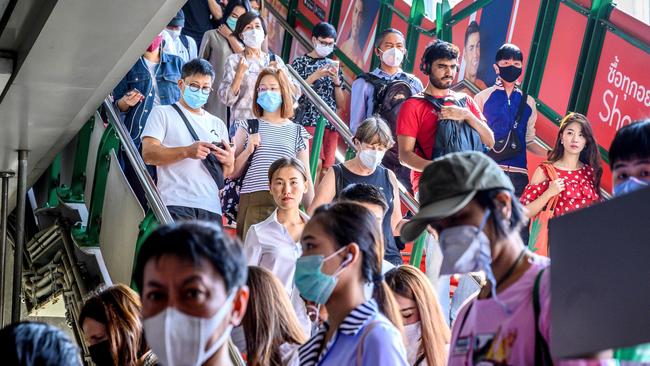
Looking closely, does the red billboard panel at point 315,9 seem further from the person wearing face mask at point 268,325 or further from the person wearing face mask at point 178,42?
the person wearing face mask at point 268,325

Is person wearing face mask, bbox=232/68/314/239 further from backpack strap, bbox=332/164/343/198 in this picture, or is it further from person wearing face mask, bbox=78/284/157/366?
person wearing face mask, bbox=78/284/157/366

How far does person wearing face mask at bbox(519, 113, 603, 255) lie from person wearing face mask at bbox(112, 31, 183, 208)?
115 inches

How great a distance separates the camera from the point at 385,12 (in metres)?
11.1

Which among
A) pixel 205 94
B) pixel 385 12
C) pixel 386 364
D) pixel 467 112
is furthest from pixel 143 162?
pixel 386 364

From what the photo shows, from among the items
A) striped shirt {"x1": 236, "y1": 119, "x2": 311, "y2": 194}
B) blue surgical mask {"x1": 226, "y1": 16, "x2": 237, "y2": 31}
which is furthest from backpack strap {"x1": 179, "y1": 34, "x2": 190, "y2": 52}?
striped shirt {"x1": 236, "y1": 119, "x2": 311, "y2": 194}

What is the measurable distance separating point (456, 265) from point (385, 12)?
840cm

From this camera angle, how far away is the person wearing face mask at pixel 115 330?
171 inches

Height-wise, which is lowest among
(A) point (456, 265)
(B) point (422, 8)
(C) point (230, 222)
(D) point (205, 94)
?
(A) point (456, 265)

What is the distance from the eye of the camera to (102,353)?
14.4 feet

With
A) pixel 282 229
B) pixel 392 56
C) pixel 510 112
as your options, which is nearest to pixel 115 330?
pixel 282 229

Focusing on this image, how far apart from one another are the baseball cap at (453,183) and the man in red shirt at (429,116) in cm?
443

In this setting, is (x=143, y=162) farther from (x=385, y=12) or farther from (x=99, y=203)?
(x=385, y=12)

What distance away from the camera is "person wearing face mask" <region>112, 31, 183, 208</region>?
8.69 meters

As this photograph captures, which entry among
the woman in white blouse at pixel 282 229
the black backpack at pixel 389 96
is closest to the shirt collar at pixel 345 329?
the woman in white blouse at pixel 282 229
